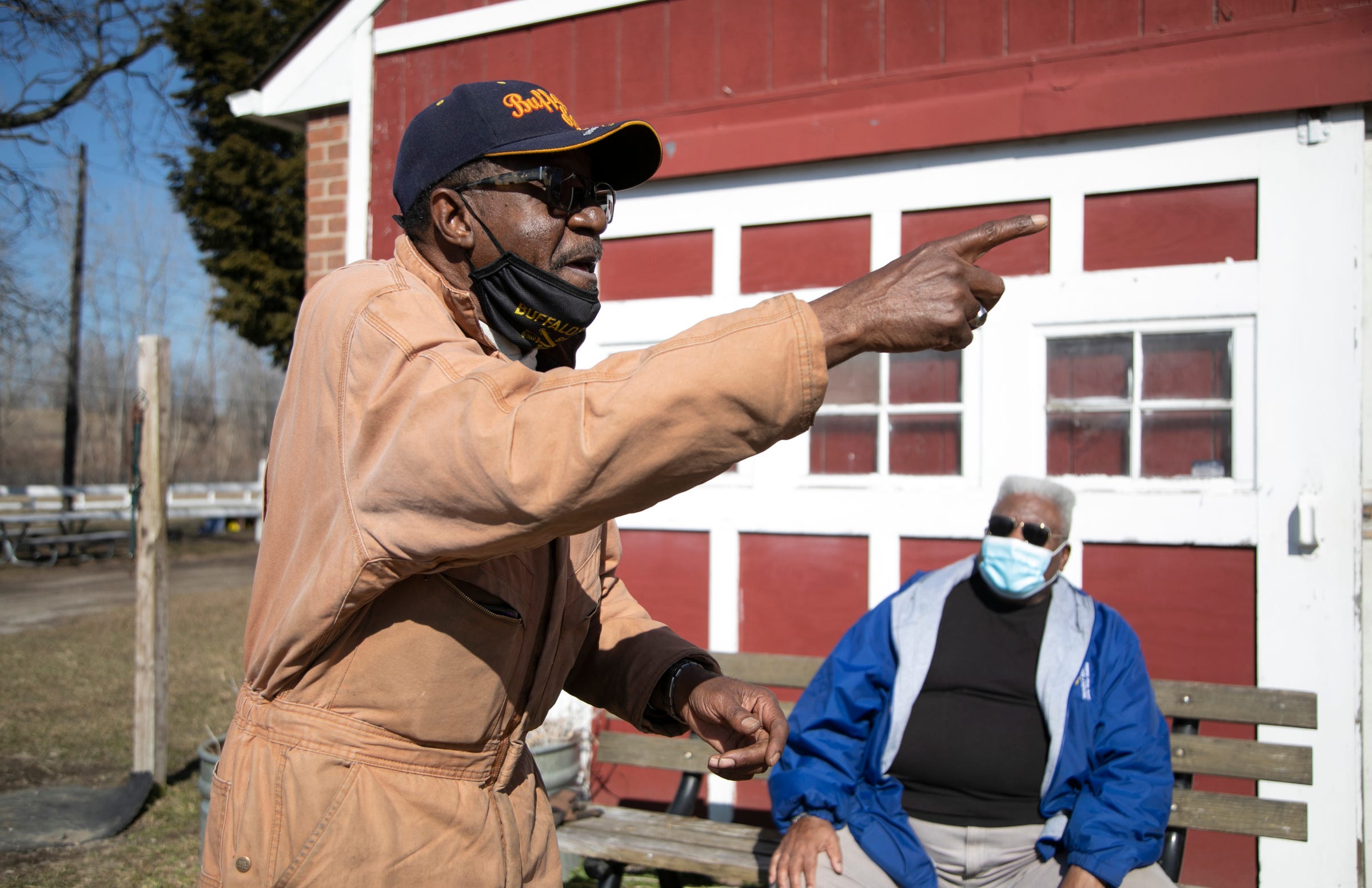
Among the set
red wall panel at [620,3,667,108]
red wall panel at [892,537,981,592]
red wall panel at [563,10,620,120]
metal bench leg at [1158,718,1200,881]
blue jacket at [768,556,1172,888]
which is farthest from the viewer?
red wall panel at [563,10,620,120]

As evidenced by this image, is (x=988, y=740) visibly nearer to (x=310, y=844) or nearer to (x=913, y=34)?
(x=310, y=844)

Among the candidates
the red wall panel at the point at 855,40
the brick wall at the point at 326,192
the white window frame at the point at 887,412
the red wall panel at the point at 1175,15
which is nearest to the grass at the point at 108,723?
the brick wall at the point at 326,192

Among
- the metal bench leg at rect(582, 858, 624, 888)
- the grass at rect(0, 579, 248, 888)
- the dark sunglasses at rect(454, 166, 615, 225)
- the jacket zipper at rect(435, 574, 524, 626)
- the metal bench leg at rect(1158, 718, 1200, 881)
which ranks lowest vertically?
the grass at rect(0, 579, 248, 888)

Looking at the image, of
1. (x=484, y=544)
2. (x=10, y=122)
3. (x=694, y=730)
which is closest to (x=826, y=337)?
(x=484, y=544)

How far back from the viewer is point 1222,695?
3348mm

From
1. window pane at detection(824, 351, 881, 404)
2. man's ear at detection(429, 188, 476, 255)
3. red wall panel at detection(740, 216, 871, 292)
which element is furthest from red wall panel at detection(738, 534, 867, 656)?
man's ear at detection(429, 188, 476, 255)

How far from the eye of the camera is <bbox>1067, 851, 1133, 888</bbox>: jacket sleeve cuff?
8.73 feet

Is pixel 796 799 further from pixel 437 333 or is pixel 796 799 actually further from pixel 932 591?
pixel 437 333

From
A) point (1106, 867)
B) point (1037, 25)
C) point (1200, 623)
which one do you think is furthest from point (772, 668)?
point (1037, 25)

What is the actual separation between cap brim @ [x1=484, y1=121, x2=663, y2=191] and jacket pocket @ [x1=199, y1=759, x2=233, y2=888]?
1.00m

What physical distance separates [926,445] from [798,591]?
0.85 metres

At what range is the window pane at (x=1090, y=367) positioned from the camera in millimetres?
3750

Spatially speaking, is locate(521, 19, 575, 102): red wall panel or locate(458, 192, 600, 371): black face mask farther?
locate(521, 19, 575, 102): red wall panel

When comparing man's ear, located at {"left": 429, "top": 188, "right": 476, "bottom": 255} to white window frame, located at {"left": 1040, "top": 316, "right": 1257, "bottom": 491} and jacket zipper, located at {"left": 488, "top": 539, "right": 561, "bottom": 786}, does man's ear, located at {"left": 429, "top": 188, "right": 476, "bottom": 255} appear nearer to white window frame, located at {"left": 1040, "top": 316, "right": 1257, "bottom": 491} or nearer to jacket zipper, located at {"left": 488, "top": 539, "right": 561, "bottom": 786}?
jacket zipper, located at {"left": 488, "top": 539, "right": 561, "bottom": 786}
